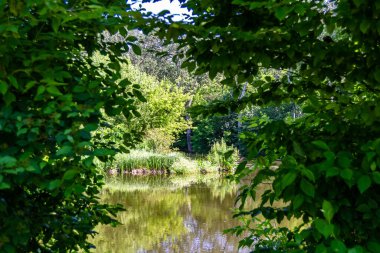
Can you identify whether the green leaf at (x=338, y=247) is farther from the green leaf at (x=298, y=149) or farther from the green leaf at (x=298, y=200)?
the green leaf at (x=298, y=149)

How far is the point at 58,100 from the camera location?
1.35m

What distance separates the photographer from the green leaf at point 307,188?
1299 mm

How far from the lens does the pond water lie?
7.88 metres

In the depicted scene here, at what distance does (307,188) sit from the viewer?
1.32 m

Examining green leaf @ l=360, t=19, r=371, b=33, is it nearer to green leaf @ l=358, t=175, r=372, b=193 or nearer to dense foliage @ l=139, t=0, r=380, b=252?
dense foliage @ l=139, t=0, r=380, b=252

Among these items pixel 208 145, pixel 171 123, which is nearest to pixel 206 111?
pixel 171 123

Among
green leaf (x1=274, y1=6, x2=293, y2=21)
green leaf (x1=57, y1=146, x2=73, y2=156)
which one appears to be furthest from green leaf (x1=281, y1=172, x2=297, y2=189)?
green leaf (x1=57, y1=146, x2=73, y2=156)

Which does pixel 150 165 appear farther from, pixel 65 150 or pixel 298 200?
pixel 65 150

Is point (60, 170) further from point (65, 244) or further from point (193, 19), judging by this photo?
point (193, 19)

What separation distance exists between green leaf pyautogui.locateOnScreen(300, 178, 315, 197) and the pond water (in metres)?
2.90

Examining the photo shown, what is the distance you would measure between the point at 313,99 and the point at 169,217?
30.0 feet

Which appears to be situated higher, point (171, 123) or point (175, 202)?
point (171, 123)

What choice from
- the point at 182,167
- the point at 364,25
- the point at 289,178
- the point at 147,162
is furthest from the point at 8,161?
the point at 147,162

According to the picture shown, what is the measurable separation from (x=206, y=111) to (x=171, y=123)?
21.7 meters
